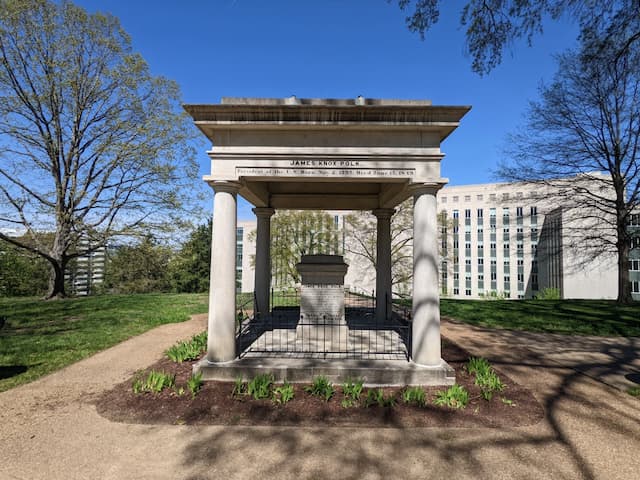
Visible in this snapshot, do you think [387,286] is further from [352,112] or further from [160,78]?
[160,78]

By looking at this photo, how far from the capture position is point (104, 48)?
1698 centimetres

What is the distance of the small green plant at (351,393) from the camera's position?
16.3 ft

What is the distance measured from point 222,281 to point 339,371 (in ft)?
9.25

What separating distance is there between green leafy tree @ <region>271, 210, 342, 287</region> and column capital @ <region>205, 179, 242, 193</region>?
64.6ft

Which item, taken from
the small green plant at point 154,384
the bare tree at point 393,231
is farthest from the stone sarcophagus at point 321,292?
the bare tree at point 393,231

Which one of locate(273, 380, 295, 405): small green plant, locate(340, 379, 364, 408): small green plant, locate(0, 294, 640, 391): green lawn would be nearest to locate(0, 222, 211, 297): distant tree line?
locate(0, 294, 640, 391): green lawn

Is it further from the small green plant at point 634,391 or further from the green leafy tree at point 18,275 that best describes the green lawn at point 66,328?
the small green plant at point 634,391

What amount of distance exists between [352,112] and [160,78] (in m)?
17.4

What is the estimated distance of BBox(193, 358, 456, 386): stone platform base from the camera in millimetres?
5711

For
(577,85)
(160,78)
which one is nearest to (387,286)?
(577,85)

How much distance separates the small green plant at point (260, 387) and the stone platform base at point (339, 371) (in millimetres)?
396

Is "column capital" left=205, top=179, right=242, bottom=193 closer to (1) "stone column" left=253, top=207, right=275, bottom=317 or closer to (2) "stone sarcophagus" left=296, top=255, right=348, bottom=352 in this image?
(2) "stone sarcophagus" left=296, top=255, right=348, bottom=352

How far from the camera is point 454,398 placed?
16.6 ft

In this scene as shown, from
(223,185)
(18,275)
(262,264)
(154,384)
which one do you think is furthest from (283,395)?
(18,275)
